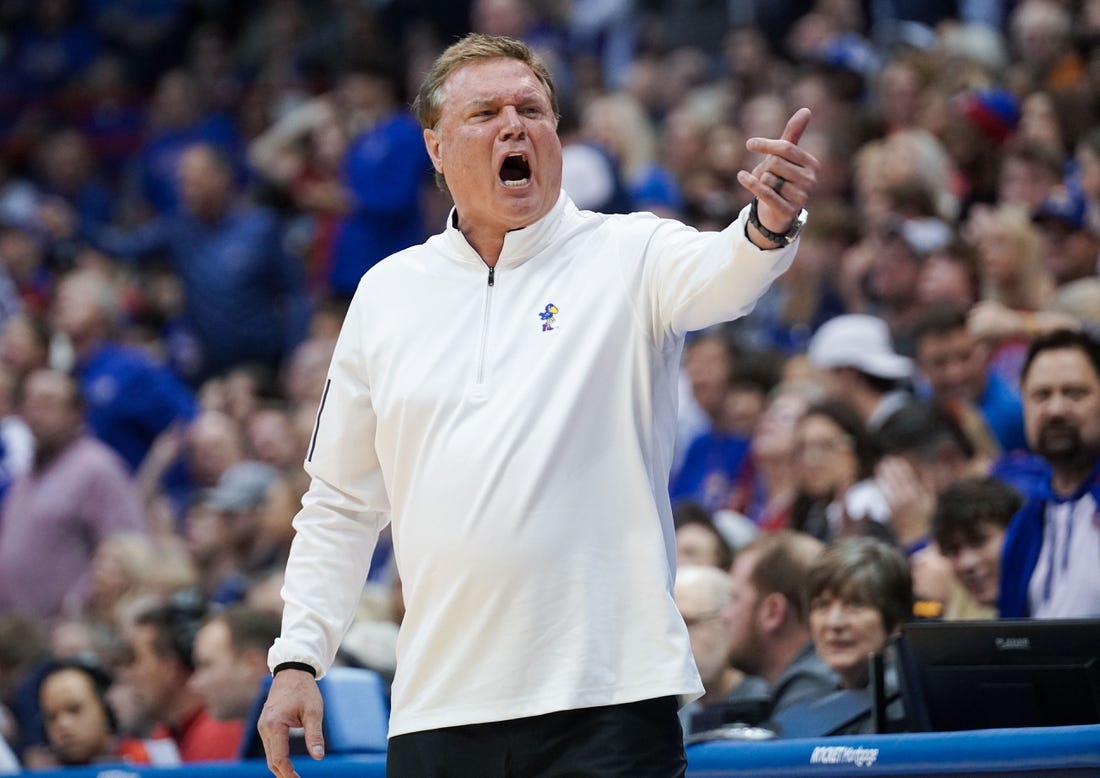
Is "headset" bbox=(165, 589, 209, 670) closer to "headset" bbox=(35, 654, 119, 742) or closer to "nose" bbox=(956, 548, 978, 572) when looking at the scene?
"headset" bbox=(35, 654, 119, 742)

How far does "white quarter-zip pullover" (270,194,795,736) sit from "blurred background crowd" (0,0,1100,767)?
1.72 metres

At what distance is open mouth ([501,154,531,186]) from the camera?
3.52 m

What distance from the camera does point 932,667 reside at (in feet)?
14.0

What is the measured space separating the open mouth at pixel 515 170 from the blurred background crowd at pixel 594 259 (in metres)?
1.91

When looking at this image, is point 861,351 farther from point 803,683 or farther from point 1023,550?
point 803,683

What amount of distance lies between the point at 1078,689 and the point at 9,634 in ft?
15.9

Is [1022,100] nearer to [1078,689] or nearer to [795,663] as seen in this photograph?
[795,663]

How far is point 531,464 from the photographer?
328 centimetres

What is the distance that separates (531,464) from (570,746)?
484 millimetres

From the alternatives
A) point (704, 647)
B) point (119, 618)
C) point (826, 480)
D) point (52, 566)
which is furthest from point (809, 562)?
point (52, 566)

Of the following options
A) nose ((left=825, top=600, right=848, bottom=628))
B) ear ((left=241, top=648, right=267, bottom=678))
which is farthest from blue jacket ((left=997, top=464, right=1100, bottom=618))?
ear ((left=241, top=648, right=267, bottom=678))

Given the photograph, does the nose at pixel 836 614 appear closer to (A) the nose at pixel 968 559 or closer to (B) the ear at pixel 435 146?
(A) the nose at pixel 968 559

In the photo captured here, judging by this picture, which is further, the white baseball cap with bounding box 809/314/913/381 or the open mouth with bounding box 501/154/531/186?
the white baseball cap with bounding box 809/314/913/381

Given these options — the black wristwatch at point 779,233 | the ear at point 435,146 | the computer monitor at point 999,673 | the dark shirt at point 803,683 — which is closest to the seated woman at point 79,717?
the dark shirt at point 803,683
